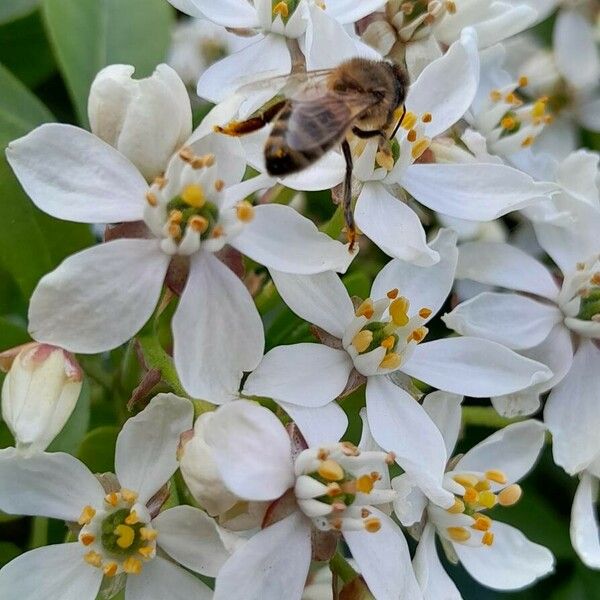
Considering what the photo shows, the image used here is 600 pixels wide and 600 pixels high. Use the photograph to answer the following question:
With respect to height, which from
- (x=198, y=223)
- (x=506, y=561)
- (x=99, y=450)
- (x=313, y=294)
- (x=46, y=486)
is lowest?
(x=506, y=561)

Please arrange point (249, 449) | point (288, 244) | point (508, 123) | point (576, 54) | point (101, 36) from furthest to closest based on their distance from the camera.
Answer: point (576, 54), point (101, 36), point (508, 123), point (288, 244), point (249, 449)

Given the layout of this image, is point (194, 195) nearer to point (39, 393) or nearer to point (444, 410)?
point (39, 393)

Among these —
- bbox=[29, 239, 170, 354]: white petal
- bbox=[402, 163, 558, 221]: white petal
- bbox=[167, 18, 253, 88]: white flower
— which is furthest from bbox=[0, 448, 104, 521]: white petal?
bbox=[167, 18, 253, 88]: white flower

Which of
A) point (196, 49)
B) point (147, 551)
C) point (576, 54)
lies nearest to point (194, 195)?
point (147, 551)

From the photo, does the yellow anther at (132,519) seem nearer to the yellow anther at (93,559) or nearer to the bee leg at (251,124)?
the yellow anther at (93,559)

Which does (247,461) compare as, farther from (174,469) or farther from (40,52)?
(40,52)

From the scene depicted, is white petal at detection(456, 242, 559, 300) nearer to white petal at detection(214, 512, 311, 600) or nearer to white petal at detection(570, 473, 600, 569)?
white petal at detection(570, 473, 600, 569)

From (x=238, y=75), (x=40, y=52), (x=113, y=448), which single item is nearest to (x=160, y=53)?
(x=40, y=52)

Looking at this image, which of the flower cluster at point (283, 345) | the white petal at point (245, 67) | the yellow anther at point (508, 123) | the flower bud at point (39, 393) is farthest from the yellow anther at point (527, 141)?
the flower bud at point (39, 393)
